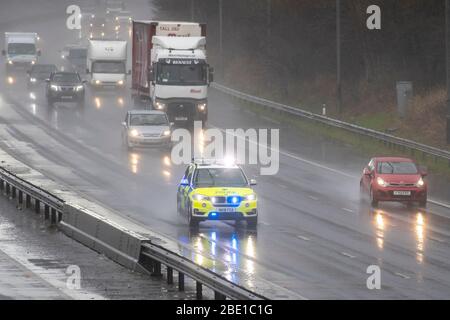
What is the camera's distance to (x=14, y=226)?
99.9 feet

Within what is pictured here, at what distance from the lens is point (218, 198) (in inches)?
1225

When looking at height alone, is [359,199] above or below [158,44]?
below

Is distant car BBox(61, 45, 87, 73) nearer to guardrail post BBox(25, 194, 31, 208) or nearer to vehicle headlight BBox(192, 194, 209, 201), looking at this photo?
guardrail post BBox(25, 194, 31, 208)

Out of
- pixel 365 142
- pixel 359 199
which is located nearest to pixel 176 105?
pixel 365 142

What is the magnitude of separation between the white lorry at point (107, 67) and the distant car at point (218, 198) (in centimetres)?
4540

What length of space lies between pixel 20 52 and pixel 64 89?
90.9 ft

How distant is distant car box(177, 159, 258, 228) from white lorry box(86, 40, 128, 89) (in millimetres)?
45404

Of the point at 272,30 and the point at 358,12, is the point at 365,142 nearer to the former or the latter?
the point at 358,12

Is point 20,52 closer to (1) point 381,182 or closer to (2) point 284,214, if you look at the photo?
(1) point 381,182

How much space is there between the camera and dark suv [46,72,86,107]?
223ft

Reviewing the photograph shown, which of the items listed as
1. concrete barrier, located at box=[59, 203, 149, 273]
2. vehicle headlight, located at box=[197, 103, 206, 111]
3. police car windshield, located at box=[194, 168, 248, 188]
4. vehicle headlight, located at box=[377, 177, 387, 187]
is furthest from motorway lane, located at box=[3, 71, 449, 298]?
vehicle headlight, located at box=[197, 103, 206, 111]

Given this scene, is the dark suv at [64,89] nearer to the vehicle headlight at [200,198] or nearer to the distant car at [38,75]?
the distant car at [38,75]

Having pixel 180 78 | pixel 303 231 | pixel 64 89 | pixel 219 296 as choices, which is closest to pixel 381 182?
pixel 303 231

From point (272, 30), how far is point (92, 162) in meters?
36.4
